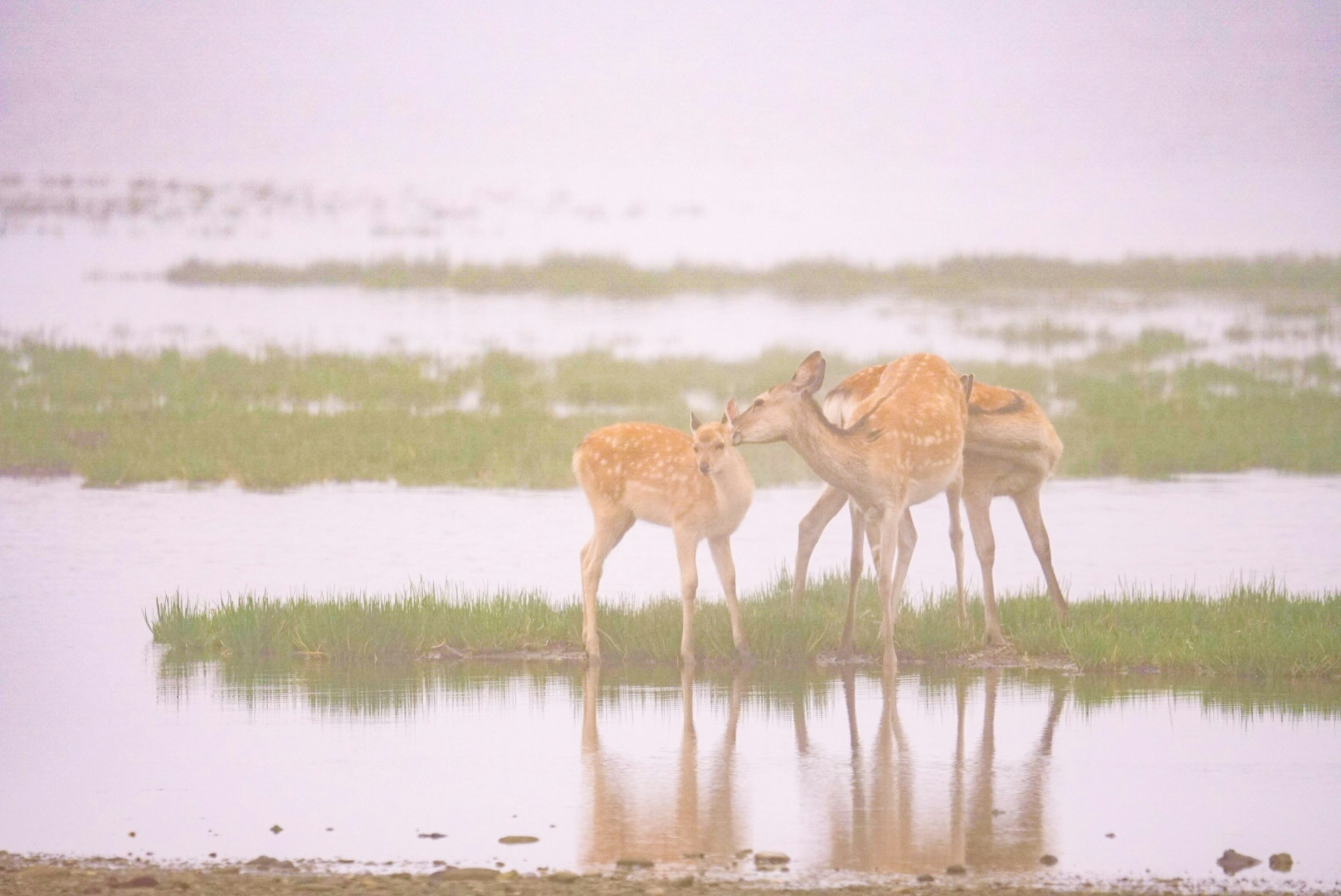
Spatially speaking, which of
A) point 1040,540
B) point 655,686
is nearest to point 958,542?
point 1040,540

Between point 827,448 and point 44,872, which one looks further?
point 827,448

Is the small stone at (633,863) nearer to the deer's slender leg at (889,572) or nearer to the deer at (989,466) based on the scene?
the deer's slender leg at (889,572)

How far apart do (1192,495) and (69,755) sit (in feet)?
54.1

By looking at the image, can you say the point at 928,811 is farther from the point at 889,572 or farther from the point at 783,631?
the point at 783,631

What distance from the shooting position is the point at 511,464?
2600 centimetres

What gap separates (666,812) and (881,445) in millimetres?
4473

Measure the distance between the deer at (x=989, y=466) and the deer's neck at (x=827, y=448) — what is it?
1180 mm

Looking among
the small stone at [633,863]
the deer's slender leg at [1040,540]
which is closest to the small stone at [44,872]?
the small stone at [633,863]

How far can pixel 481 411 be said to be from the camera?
99.9 ft

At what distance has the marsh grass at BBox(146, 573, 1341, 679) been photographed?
1294cm

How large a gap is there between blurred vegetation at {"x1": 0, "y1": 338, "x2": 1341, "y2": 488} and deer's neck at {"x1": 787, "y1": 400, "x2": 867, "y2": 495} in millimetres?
12521

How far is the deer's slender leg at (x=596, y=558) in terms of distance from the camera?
1319 cm

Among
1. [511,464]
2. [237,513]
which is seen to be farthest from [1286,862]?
[511,464]

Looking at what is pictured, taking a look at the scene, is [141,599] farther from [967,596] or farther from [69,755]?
[967,596]
